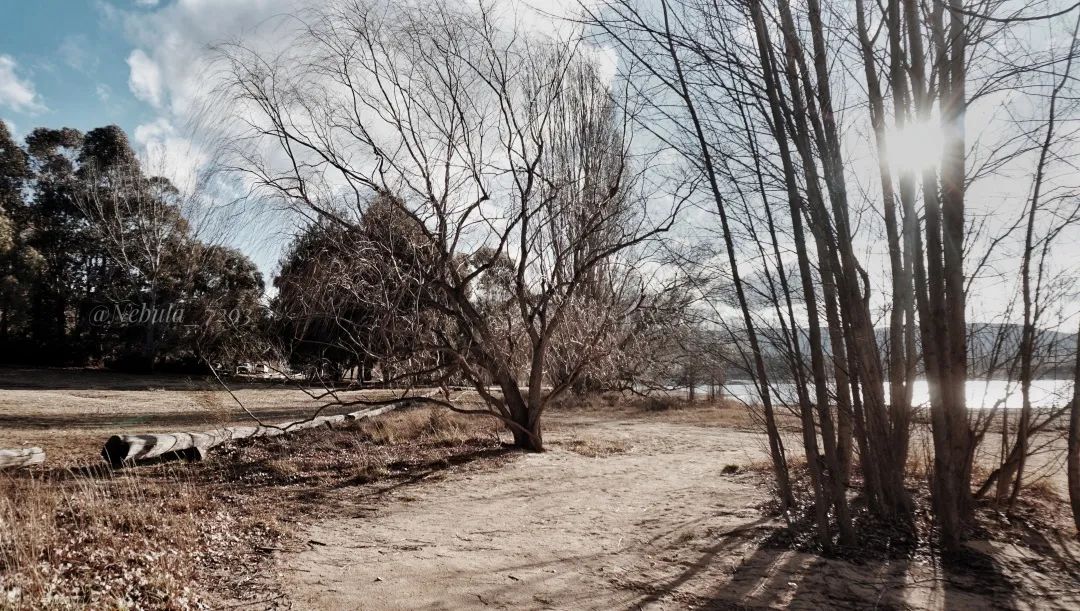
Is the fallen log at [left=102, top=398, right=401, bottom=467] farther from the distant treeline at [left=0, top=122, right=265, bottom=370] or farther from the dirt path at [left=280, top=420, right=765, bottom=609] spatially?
the distant treeline at [left=0, top=122, right=265, bottom=370]

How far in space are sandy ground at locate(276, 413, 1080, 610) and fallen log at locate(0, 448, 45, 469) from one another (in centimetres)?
427

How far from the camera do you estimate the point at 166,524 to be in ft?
13.9

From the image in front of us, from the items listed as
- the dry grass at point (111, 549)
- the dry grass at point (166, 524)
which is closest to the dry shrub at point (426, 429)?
the dry grass at point (166, 524)

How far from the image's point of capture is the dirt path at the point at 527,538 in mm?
3502

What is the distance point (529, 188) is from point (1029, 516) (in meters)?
6.17

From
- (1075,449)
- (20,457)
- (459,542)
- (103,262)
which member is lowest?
(459,542)

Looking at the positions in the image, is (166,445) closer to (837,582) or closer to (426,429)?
(426,429)

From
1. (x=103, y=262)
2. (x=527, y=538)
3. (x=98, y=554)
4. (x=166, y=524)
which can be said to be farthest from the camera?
(x=103, y=262)

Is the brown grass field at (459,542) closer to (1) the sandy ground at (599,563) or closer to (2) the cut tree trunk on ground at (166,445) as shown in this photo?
(1) the sandy ground at (599,563)

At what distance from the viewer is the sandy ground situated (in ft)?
11.1

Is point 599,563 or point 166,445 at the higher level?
point 166,445

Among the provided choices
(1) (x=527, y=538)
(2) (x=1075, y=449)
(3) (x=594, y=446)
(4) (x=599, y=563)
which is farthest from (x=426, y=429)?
(2) (x=1075, y=449)

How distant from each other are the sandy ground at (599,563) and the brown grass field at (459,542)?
2cm

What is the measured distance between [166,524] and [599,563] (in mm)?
2949
